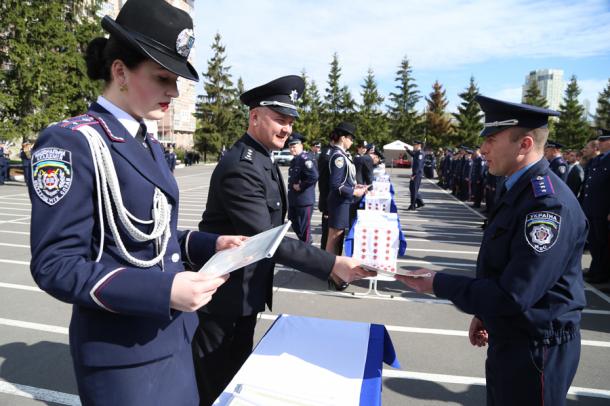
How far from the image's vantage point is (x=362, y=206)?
9.19 m

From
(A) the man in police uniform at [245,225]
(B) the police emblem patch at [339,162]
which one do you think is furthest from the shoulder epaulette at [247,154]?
(B) the police emblem patch at [339,162]

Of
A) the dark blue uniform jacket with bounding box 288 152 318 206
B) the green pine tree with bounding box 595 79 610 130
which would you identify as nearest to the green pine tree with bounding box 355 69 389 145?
the green pine tree with bounding box 595 79 610 130

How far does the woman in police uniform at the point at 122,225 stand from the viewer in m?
1.20

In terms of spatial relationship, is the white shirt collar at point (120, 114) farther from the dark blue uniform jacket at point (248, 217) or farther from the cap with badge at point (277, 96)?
the cap with badge at point (277, 96)

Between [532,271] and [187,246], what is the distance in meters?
1.52

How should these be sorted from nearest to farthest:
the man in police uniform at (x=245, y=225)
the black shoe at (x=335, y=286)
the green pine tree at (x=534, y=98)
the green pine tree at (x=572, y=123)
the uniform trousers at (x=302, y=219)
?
the man in police uniform at (x=245, y=225) < the black shoe at (x=335, y=286) < the uniform trousers at (x=302, y=219) < the green pine tree at (x=572, y=123) < the green pine tree at (x=534, y=98)

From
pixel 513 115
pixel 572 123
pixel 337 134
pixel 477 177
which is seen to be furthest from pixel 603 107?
pixel 513 115

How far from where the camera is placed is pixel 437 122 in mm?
60219

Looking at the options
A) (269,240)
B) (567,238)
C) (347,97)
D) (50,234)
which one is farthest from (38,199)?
(347,97)

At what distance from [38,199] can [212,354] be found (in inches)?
62.7

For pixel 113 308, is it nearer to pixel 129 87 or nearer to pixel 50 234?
pixel 50 234

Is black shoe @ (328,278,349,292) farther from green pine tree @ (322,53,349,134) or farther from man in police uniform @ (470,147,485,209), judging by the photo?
green pine tree @ (322,53,349,134)

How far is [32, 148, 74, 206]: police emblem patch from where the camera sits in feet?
3.92

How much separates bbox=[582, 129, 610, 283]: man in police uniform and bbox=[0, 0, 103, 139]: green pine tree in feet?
67.9
